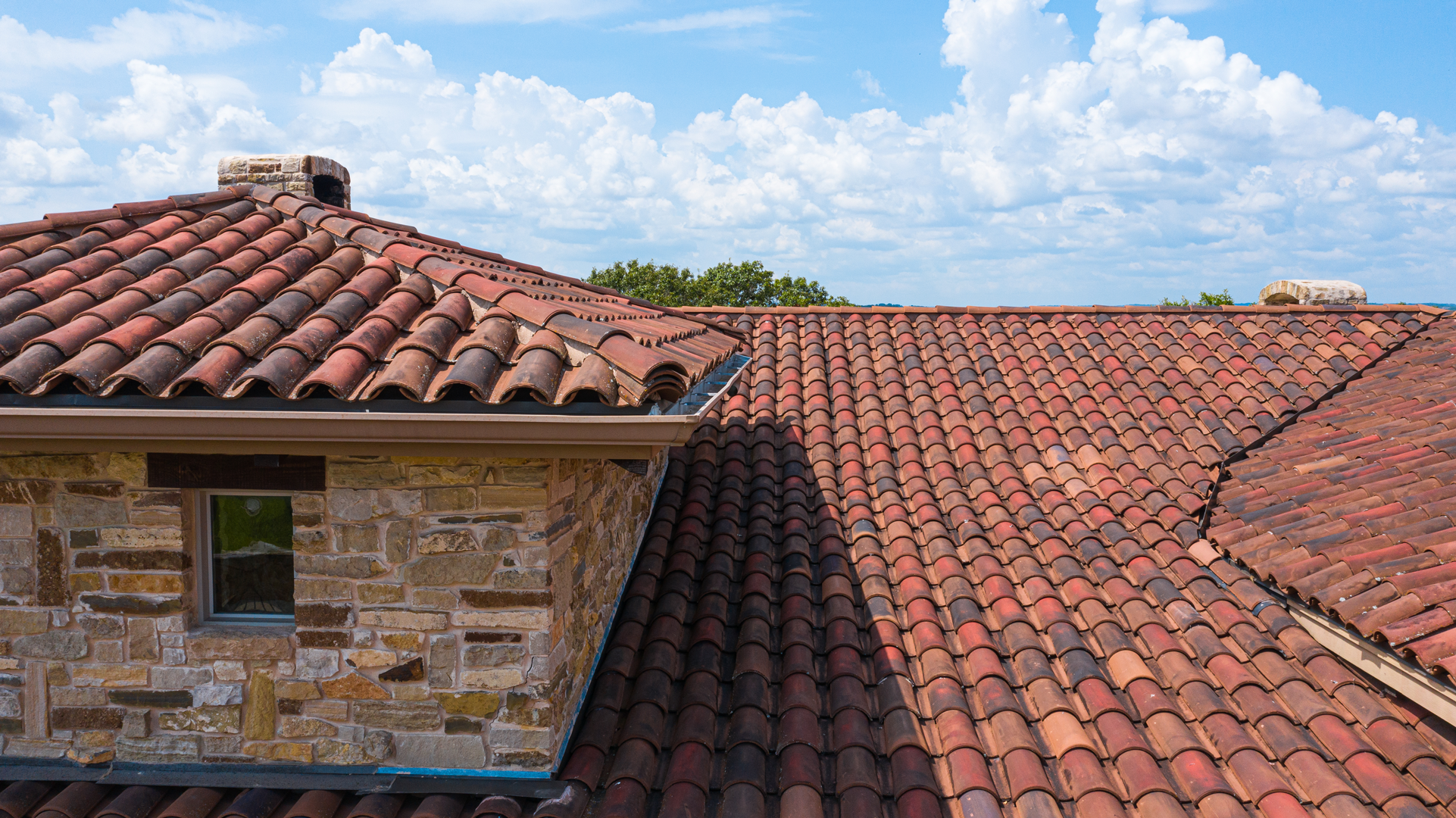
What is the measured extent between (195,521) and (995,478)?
5261 mm

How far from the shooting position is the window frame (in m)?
4.12

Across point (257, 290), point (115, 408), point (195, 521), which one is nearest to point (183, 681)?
point (195, 521)

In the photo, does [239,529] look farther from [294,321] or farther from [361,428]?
[361,428]

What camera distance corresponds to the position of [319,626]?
12.9 ft

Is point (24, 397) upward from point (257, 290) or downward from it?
downward

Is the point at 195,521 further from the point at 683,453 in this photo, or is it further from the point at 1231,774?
the point at 1231,774

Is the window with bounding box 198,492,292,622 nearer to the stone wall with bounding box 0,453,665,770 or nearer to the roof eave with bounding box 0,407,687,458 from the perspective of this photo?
the stone wall with bounding box 0,453,665,770

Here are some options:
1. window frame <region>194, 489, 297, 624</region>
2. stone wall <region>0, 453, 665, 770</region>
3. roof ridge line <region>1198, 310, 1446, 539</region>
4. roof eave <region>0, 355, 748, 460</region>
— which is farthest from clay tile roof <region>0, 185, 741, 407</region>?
roof ridge line <region>1198, 310, 1446, 539</region>

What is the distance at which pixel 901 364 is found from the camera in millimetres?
8406

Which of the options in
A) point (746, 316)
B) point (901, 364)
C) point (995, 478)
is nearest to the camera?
point (995, 478)

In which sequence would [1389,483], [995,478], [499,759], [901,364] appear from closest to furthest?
[499,759]
[1389,483]
[995,478]
[901,364]

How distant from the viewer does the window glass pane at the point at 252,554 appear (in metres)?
4.12

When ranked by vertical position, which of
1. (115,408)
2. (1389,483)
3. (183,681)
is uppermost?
(115,408)

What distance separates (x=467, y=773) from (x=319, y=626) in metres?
0.96
